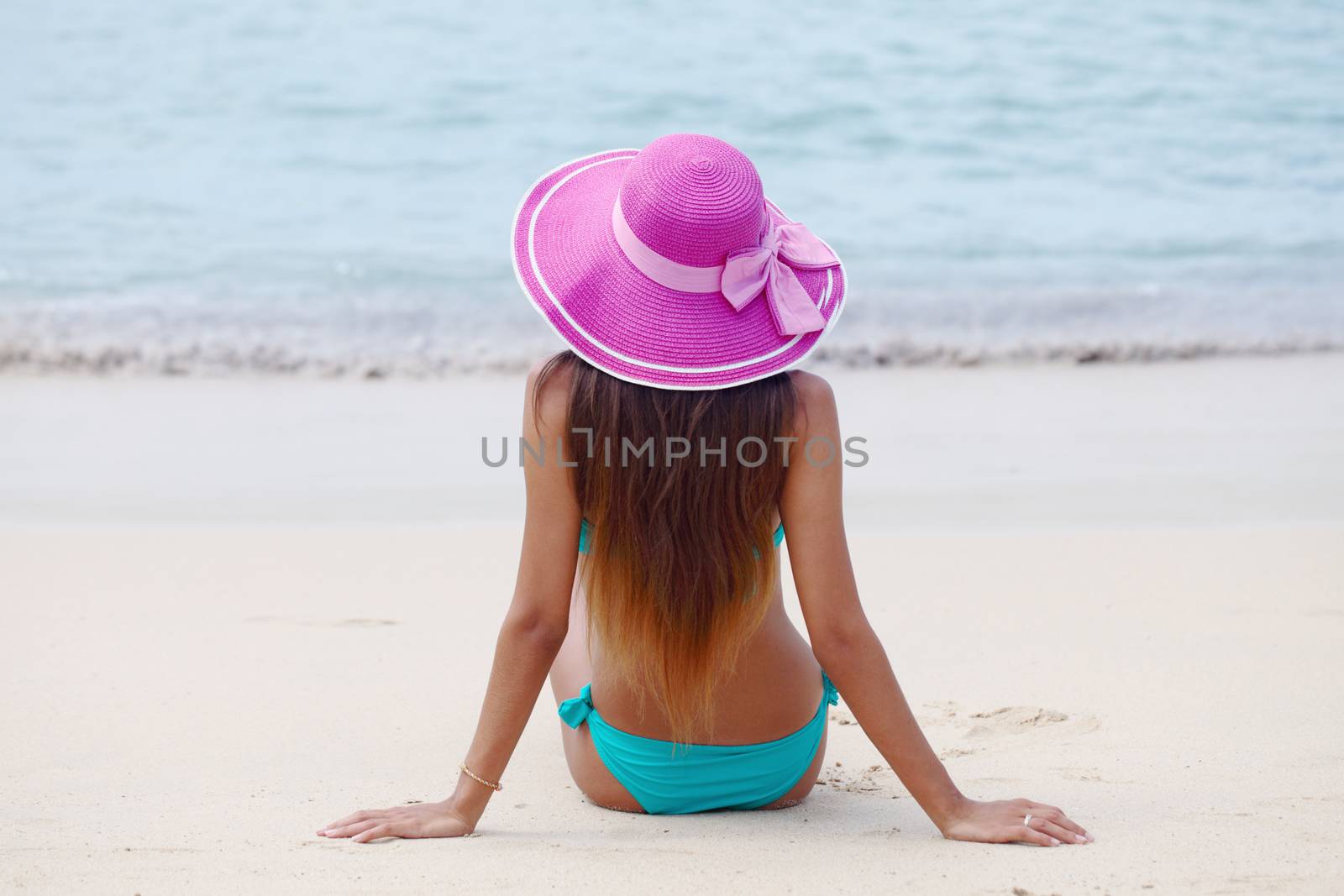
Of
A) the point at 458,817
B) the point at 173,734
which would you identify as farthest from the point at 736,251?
the point at 173,734

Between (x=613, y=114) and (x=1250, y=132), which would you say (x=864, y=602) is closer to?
(x=613, y=114)

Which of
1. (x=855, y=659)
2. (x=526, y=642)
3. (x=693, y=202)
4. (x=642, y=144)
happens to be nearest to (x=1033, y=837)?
(x=855, y=659)

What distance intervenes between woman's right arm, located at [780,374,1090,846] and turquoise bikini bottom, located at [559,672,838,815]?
224 mm

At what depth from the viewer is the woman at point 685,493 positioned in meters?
1.74

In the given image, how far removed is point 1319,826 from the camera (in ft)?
6.31

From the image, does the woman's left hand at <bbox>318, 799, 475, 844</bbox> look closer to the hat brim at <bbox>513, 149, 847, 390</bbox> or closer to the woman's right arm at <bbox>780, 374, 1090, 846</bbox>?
the woman's right arm at <bbox>780, 374, 1090, 846</bbox>

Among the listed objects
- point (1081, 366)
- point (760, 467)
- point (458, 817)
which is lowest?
point (1081, 366)

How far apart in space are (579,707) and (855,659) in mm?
521

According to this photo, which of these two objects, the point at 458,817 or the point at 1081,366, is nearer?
the point at 458,817

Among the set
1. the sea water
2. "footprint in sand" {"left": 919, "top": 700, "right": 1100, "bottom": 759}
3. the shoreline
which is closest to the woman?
"footprint in sand" {"left": 919, "top": 700, "right": 1100, "bottom": 759}

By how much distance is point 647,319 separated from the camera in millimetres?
1743

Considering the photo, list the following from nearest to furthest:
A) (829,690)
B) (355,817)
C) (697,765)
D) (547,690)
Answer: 1. (355,817)
2. (697,765)
3. (829,690)
4. (547,690)

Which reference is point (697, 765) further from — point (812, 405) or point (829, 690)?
point (812, 405)

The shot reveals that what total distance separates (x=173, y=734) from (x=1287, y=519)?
3345 millimetres
